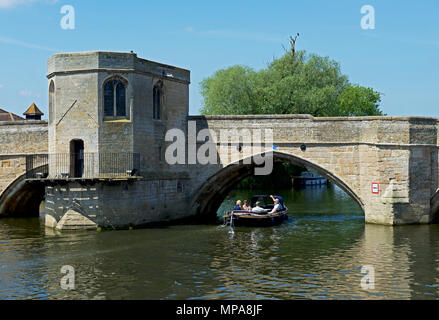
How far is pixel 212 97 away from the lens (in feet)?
152

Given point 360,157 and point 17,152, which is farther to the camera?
point 17,152

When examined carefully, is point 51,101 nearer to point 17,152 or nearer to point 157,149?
point 17,152

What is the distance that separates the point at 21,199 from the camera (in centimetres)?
3406

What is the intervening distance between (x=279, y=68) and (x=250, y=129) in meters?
18.6

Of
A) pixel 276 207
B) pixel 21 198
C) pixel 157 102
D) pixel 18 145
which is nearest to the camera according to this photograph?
pixel 157 102

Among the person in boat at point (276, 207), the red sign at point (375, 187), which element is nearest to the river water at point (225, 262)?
the person in boat at point (276, 207)

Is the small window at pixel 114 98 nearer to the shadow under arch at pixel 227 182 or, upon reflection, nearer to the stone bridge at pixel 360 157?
the stone bridge at pixel 360 157

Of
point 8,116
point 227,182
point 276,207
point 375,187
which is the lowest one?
point 276,207

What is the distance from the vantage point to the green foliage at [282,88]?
42.8 metres

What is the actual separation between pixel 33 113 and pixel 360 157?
27.2m

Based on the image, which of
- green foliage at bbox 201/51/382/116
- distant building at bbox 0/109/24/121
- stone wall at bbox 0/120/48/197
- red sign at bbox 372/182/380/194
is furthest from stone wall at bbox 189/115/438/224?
distant building at bbox 0/109/24/121

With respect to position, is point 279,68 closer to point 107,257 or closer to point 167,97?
point 167,97

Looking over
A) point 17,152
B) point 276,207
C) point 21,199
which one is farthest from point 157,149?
point 21,199
